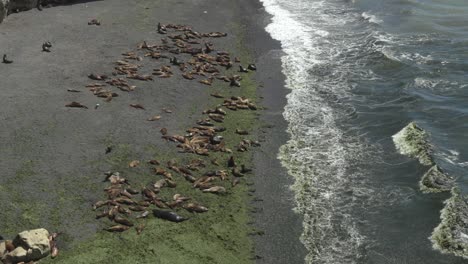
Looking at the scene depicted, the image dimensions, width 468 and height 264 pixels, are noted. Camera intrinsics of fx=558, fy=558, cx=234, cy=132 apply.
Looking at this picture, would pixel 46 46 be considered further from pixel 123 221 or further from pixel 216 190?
pixel 123 221

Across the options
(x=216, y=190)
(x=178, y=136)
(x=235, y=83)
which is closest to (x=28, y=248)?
(x=216, y=190)

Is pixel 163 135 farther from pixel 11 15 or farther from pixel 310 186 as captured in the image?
pixel 11 15

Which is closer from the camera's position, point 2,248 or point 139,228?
point 2,248

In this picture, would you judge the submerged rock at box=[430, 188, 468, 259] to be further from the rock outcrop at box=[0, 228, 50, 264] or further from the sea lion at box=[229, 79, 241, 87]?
the sea lion at box=[229, 79, 241, 87]

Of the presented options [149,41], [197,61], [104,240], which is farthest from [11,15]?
[104,240]

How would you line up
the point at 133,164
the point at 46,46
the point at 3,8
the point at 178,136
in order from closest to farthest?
the point at 133,164 → the point at 178,136 → the point at 46,46 → the point at 3,8

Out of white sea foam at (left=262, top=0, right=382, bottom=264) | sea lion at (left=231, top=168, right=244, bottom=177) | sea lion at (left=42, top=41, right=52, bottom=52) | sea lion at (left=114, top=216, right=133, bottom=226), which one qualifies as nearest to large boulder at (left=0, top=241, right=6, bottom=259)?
sea lion at (left=114, top=216, right=133, bottom=226)
